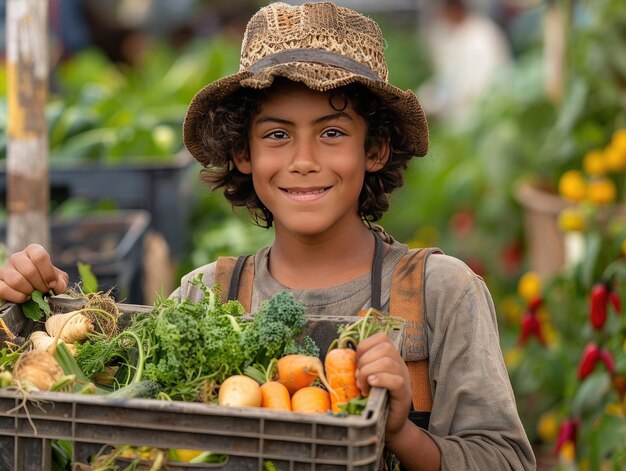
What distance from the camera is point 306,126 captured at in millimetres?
2779

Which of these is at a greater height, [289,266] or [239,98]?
[239,98]

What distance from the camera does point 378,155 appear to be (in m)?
3.01

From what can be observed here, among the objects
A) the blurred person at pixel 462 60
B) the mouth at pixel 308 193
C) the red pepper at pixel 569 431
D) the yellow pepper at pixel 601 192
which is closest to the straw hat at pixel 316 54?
the mouth at pixel 308 193

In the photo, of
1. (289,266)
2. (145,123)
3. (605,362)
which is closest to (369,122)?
(289,266)

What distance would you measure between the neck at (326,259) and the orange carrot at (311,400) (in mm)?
630

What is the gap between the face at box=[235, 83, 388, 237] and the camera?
278 cm

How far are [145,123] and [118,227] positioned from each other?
145 cm

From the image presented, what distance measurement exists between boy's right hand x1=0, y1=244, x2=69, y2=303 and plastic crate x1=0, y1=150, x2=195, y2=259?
336cm

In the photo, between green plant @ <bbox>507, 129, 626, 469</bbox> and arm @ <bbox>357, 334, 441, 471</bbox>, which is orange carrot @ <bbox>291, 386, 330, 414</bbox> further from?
green plant @ <bbox>507, 129, 626, 469</bbox>

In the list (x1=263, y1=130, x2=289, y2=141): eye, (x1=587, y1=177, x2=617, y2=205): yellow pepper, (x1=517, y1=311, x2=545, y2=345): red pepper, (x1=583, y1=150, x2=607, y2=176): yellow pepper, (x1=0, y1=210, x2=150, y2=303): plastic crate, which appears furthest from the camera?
(x1=583, y1=150, x2=607, y2=176): yellow pepper

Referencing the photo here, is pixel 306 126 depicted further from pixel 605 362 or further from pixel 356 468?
pixel 605 362

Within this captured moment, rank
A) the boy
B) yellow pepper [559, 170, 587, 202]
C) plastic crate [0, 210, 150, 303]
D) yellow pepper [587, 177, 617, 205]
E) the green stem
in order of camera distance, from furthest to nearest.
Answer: yellow pepper [559, 170, 587, 202] < yellow pepper [587, 177, 617, 205] < plastic crate [0, 210, 150, 303] < the boy < the green stem

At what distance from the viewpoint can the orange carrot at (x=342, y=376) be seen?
→ 2262mm

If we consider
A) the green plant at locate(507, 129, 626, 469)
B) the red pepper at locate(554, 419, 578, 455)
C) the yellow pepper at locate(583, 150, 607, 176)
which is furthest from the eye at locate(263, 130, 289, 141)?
the yellow pepper at locate(583, 150, 607, 176)
